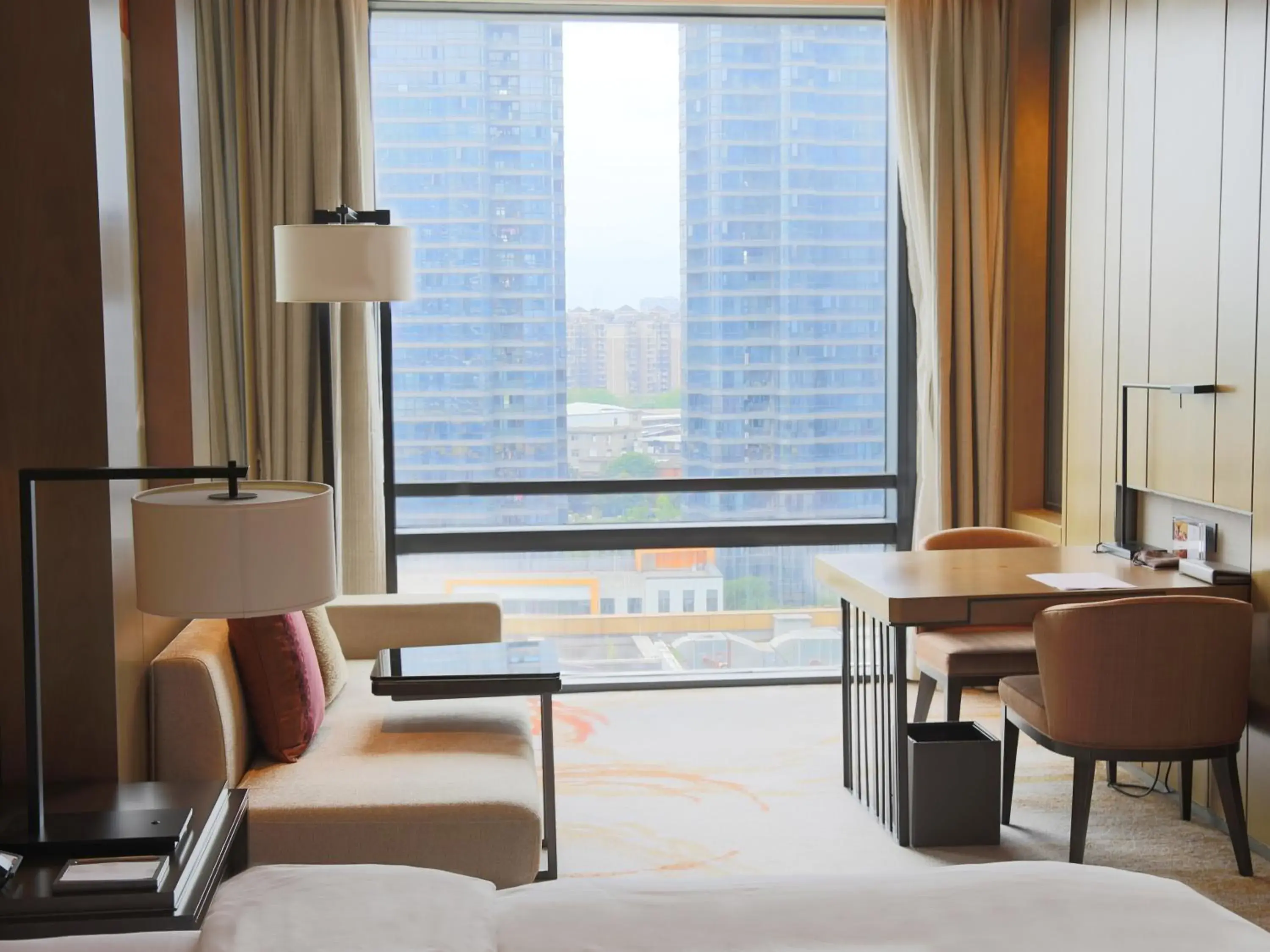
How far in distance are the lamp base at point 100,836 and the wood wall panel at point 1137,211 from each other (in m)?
3.18

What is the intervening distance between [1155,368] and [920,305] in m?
1.48

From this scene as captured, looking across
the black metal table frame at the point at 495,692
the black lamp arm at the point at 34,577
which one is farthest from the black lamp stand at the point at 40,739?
the black metal table frame at the point at 495,692

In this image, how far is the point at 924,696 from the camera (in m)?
4.34

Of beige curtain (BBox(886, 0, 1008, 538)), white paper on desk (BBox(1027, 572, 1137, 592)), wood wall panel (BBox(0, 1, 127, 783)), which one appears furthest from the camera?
beige curtain (BBox(886, 0, 1008, 538))

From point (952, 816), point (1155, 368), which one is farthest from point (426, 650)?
point (1155, 368)

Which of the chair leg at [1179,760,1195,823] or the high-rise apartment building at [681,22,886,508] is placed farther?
the high-rise apartment building at [681,22,886,508]

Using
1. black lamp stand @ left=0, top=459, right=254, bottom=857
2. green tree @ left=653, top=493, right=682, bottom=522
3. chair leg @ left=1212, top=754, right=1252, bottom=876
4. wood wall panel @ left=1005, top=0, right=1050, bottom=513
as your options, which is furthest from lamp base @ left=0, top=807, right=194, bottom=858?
wood wall panel @ left=1005, top=0, right=1050, bottom=513

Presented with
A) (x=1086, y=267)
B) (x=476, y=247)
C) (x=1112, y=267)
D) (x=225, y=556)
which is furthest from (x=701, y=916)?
(x=476, y=247)

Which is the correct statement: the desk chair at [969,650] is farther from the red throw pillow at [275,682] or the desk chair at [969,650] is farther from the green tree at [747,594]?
the red throw pillow at [275,682]

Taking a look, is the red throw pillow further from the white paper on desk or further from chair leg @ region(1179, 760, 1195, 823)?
chair leg @ region(1179, 760, 1195, 823)

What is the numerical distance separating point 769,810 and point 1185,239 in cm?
218

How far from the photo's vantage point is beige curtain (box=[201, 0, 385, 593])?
4.93 metres

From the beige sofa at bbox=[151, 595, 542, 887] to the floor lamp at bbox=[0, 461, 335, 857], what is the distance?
0.52 metres

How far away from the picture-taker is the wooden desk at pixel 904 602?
11.8 feet
